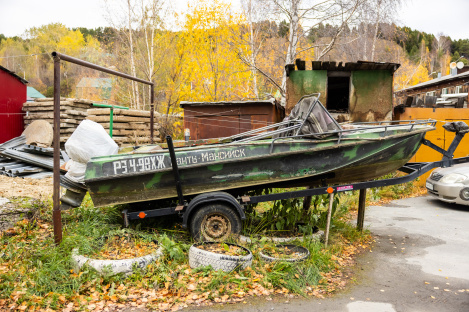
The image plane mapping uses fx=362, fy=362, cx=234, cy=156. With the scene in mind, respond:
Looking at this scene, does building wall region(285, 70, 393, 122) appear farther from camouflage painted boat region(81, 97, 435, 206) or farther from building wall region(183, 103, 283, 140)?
camouflage painted boat region(81, 97, 435, 206)

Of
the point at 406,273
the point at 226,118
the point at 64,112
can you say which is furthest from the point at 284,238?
the point at 64,112

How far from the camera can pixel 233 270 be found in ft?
14.4

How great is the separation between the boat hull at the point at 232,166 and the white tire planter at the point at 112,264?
0.87 meters

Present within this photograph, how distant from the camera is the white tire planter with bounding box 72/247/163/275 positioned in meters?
4.27

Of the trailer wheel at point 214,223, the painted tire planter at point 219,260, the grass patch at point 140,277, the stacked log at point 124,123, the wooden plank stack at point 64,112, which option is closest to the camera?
the grass patch at point 140,277

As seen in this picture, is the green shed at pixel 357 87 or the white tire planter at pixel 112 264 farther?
the green shed at pixel 357 87

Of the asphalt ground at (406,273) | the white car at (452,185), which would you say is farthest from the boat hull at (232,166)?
the white car at (452,185)

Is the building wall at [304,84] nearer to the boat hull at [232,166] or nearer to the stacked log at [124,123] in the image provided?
the boat hull at [232,166]

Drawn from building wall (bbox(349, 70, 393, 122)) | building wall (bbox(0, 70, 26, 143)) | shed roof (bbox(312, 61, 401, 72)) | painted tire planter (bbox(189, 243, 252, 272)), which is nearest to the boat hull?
painted tire planter (bbox(189, 243, 252, 272))

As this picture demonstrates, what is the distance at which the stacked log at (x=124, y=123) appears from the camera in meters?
13.2

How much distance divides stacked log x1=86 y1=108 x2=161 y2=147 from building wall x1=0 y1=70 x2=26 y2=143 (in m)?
4.85

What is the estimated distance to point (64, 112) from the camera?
46.2ft

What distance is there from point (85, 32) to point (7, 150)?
233ft

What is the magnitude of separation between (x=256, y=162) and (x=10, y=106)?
15.6 m
